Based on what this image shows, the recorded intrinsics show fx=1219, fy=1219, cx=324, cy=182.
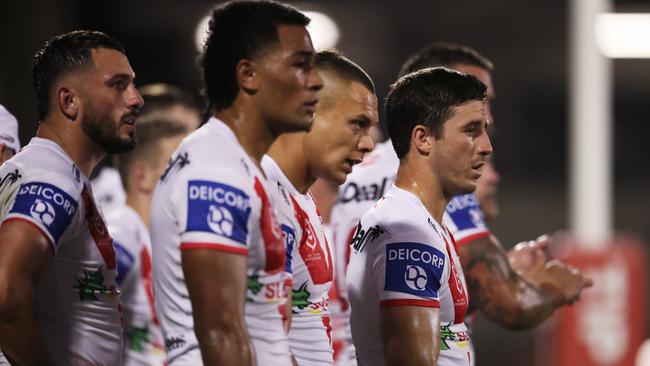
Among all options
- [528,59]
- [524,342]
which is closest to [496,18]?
[528,59]

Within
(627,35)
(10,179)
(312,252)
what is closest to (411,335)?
(312,252)

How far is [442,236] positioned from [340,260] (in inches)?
58.0

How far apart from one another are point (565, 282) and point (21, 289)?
2.43m

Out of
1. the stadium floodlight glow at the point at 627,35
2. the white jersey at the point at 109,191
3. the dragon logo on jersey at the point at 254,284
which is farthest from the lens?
the stadium floodlight glow at the point at 627,35

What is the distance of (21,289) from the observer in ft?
11.6

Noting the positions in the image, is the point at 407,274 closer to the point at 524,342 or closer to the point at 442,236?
the point at 442,236

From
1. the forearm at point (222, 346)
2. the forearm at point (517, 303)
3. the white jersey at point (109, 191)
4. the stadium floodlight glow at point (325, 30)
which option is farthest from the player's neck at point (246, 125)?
the stadium floodlight glow at point (325, 30)

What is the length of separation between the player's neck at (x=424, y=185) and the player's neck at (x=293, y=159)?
0.32 m

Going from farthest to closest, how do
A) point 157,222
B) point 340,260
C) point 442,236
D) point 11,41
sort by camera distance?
1. point 11,41
2. point 340,260
3. point 442,236
4. point 157,222

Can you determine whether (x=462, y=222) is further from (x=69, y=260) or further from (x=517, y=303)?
(x=69, y=260)

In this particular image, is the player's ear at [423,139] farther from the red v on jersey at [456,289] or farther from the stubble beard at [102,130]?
the stubble beard at [102,130]

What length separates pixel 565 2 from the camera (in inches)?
552

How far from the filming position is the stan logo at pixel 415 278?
12.3 ft

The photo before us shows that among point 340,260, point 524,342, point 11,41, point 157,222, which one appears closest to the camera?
point 157,222
